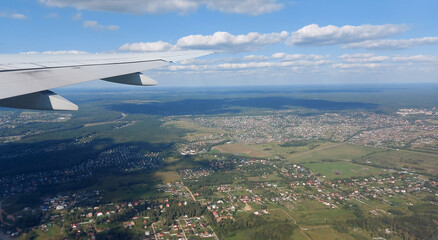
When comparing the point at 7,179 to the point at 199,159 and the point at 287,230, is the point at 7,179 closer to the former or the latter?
the point at 199,159

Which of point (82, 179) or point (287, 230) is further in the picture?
point (82, 179)

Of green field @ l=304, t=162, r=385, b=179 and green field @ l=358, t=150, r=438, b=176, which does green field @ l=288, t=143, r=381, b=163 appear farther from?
green field @ l=304, t=162, r=385, b=179

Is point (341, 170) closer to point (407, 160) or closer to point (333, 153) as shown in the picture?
point (333, 153)

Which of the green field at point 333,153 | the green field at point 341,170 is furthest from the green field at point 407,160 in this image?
the green field at point 341,170

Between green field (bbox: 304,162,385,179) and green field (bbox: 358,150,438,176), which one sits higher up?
green field (bbox: 358,150,438,176)

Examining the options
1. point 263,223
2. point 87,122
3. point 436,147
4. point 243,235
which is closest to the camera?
point 243,235

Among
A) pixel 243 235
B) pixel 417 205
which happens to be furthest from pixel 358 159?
pixel 243 235

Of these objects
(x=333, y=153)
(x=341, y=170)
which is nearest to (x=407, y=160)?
(x=333, y=153)

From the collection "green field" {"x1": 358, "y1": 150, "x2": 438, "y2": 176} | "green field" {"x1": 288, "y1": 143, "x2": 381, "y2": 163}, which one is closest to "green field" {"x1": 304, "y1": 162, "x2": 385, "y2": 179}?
"green field" {"x1": 288, "y1": 143, "x2": 381, "y2": 163}
